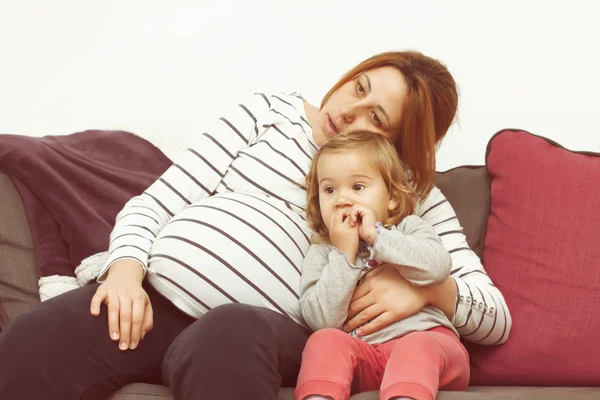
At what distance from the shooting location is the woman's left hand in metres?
1.26

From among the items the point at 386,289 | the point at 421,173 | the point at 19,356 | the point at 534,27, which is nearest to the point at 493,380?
the point at 386,289

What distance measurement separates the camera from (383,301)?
1.26 m

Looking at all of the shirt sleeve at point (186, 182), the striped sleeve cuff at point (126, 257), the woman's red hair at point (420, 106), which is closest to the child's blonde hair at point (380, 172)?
the woman's red hair at point (420, 106)

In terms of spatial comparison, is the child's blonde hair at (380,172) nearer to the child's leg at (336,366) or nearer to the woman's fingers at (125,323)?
the child's leg at (336,366)

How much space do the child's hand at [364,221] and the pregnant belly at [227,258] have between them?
0.16 metres

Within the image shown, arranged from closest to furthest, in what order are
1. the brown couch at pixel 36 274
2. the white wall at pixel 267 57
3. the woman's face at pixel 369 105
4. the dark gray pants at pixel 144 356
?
the dark gray pants at pixel 144 356 < the brown couch at pixel 36 274 < the woman's face at pixel 369 105 < the white wall at pixel 267 57

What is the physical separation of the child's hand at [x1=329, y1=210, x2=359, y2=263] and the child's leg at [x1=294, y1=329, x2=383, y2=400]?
16cm

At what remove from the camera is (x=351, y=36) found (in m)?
2.08

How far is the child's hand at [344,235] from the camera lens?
126 cm

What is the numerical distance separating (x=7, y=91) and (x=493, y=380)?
181 cm

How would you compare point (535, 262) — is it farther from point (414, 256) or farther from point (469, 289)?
point (414, 256)

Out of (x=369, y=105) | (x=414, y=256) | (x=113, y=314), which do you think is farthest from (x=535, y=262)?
(x=113, y=314)

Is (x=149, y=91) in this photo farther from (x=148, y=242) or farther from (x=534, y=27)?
(x=534, y=27)

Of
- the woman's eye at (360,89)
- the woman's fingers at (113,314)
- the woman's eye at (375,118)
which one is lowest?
the woman's fingers at (113,314)
